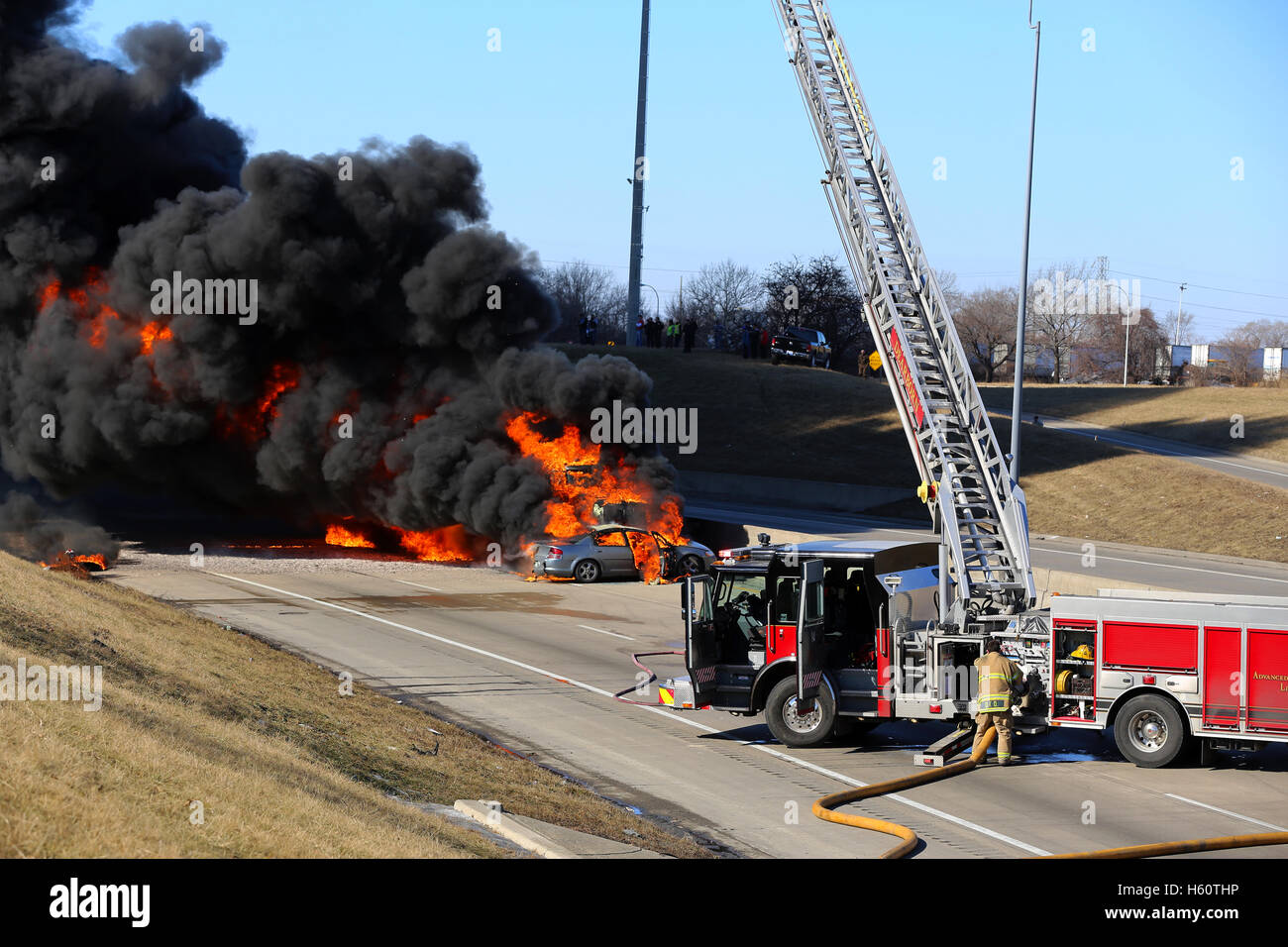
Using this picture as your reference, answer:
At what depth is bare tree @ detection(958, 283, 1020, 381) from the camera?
256ft

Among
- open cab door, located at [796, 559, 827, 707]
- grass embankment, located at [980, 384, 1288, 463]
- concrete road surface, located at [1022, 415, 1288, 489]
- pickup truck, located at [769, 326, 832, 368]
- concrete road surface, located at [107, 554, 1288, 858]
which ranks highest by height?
pickup truck, located at [769, 326, 832, 368]

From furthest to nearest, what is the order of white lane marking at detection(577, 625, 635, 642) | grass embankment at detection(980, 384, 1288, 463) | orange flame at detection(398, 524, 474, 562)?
grass embankment at detection(980, 384, 1288, 463) < orange flame at detection(398, 524, 474, 562) < white lane marking at detection(577, 625, 635, 642)

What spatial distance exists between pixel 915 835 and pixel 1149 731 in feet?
12.4

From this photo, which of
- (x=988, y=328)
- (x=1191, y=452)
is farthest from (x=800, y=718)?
(x=988, y=328)

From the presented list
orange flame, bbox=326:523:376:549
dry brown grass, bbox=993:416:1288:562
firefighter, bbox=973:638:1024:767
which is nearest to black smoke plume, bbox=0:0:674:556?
orange flame, bbox=326:523:376:549

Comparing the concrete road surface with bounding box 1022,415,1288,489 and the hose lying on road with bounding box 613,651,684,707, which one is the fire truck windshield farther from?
the concrete road surface with bounding box 1022,415,1288,489

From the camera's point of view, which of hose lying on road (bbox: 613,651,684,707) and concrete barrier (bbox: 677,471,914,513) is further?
concrete barrier (bbox: 677,471,914,513)

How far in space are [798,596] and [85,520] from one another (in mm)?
26037

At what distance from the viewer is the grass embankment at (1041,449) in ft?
116

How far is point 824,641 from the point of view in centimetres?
1388

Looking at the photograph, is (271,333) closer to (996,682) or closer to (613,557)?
(613,557)

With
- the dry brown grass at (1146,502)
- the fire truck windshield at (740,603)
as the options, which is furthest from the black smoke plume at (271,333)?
the fire truck windshield at (740,603)

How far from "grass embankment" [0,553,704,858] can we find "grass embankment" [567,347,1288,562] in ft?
84.5
